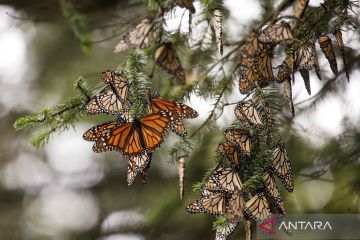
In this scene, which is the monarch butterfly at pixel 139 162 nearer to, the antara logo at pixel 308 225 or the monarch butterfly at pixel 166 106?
the monarch butterfly at pixel 166 106

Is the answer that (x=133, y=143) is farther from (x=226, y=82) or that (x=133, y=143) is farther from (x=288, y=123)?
(x=288, y=123)

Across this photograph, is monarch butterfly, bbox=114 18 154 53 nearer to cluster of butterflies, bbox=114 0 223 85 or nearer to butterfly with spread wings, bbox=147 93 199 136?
cluster of butterflies, bbox=114 0 223 85

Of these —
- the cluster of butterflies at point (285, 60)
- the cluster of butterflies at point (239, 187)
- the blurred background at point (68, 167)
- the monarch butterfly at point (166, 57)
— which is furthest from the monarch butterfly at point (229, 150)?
the blurred background at point (68, 167)

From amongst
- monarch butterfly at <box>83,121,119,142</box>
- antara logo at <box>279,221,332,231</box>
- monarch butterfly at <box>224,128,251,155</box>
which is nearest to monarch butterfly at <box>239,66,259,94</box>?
monarch butterfly at <box>224,128,251,155</box>

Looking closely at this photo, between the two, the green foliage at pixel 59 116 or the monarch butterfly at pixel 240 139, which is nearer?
the monarch butterfly at pixel 240 139

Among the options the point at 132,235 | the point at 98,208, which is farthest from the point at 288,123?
the point at 98,208

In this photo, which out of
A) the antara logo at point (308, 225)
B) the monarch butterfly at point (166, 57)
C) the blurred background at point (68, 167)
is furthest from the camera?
the blurred background at point (68, 167)
